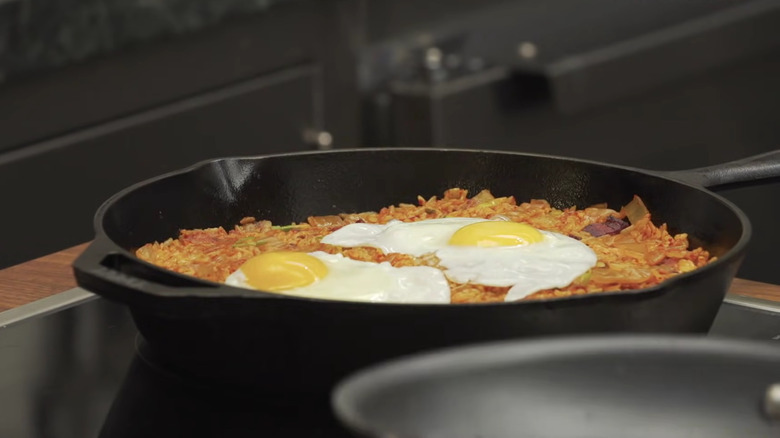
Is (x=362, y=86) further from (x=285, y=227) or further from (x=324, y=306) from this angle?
(x=324, y=306)

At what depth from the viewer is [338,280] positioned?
3.82ft

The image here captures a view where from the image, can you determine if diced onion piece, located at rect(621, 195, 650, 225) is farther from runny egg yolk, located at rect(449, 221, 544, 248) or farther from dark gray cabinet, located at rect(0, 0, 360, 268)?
dark gray cabinet, located at rect(0, 0, 360, 268)

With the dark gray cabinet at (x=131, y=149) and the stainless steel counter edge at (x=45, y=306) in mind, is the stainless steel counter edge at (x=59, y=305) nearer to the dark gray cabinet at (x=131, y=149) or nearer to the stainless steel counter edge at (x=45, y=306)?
the stainless steel counter edge at (x=45, y=306)

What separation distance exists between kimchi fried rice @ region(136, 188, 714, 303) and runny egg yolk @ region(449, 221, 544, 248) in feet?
0.14

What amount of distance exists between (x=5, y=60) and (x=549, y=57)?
1.71m

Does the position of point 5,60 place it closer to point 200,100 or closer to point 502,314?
point 200,100

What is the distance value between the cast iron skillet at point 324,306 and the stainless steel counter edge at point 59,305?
0.39 ft

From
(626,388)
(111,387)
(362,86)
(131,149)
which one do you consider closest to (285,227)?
(111,387)

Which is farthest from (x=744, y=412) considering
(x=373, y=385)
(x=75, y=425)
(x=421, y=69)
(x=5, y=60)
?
(x=421, y=69)

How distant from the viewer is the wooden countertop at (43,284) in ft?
4.82

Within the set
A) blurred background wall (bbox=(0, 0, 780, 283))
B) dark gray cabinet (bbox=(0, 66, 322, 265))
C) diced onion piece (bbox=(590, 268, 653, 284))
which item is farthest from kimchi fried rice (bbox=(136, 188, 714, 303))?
dark gray cabinet (bbox=(0, 66, 322, 265))

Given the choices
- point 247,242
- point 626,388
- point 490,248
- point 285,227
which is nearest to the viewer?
point 626,388

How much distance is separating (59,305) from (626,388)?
2.76 ft

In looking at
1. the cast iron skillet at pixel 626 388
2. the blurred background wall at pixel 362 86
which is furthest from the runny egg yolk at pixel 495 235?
the blurred background wall at pixel 362 86
